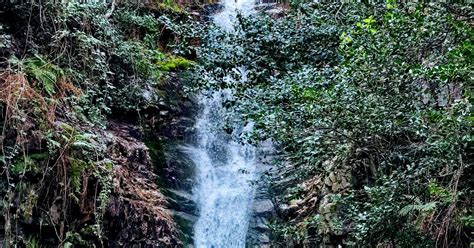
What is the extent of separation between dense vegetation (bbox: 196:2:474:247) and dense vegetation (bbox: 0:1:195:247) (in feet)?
4.90

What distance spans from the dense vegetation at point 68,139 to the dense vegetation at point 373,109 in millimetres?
1495

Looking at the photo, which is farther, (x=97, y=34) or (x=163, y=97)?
(x=163, y=97)

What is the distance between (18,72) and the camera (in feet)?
14.9

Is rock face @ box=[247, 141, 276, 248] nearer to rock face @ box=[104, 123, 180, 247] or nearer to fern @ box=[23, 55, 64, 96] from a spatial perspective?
rock face @ box=[104, 123, 180, 247]

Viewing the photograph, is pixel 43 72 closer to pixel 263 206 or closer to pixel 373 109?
pixel 373 109

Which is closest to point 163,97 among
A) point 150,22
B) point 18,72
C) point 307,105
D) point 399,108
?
point 150,22

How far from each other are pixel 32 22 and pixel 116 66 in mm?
1581

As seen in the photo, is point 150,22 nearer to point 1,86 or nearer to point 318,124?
point 1,86

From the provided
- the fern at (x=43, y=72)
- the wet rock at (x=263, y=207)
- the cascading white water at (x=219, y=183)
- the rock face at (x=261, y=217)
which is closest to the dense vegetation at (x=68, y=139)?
the fern at (x=43, y=72)

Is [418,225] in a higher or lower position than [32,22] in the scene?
lower

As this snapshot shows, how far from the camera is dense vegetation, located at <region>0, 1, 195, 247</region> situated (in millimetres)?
4188

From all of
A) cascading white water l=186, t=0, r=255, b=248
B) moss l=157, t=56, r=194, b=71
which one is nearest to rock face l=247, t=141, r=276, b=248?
cascading white water l=186, t=0, r=255, b=248

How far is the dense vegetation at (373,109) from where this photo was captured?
3.64 metres

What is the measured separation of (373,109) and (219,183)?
4603 mm
